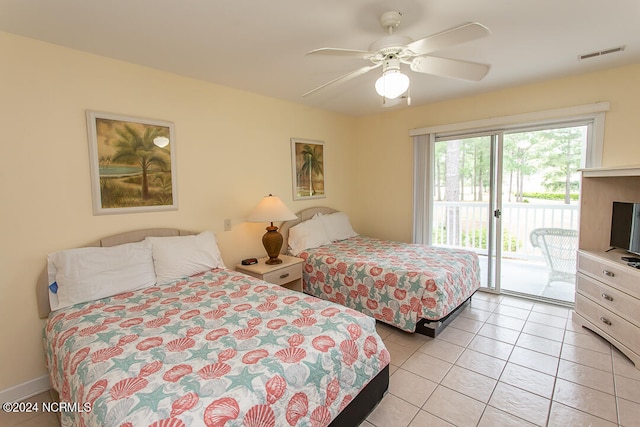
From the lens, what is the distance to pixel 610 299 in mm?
2406

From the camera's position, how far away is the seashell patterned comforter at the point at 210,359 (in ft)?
3.54

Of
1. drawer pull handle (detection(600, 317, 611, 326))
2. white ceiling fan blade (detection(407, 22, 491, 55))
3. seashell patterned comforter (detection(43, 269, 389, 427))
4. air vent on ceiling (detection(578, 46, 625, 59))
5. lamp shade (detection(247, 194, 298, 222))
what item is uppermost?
air vent on ceiling (detection(578, 46, 625, 59))

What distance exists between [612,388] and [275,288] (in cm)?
236

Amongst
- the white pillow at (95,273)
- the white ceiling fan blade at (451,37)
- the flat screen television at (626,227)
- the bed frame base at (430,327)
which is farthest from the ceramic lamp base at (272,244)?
the flat screen television at (626,227)

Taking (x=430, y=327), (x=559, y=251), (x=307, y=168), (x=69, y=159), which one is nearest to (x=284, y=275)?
(x=430, y=327)

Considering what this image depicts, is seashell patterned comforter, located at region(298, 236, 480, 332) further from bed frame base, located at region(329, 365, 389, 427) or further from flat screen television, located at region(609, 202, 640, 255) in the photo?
flat screen television, located at region(609, 202, 640, 255)

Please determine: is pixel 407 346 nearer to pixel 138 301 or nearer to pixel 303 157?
pixel 138 301

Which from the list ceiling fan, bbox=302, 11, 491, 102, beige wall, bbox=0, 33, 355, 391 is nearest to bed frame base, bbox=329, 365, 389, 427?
ceiling fan, bbox=302, 11, 491, 102

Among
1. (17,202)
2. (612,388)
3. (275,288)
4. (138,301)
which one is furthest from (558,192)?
(17,202)

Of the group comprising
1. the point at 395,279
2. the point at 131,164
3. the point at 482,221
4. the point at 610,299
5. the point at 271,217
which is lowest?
the point at 610,299

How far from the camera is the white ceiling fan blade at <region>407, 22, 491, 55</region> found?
134 cm

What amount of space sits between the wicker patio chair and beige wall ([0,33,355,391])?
146 inches

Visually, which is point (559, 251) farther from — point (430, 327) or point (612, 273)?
point (430, 327)

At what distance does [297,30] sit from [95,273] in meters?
2.17
